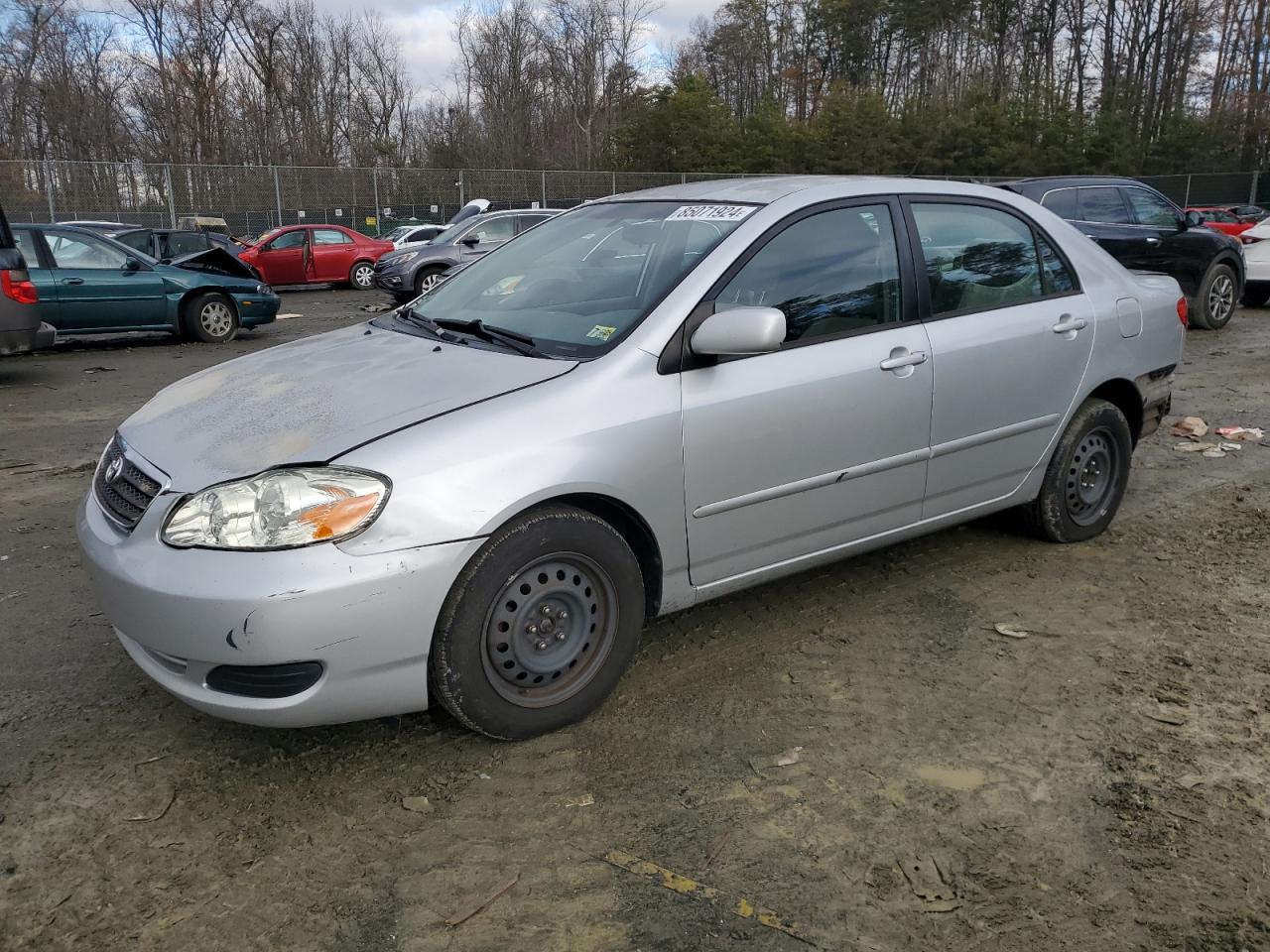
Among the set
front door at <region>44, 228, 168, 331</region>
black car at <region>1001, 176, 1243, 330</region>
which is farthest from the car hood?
black car at <region>1001, 176, 1243, 330</region>

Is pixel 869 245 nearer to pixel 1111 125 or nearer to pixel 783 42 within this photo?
pixel 1111 125

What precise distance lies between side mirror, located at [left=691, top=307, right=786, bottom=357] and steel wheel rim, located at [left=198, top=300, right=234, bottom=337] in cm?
1083

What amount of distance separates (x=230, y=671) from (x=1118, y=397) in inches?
→ 162

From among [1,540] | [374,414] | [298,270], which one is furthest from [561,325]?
[298,270]

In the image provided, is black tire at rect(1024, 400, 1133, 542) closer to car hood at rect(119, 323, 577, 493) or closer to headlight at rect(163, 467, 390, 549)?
car hood at rect(119, 323, 577, 493)

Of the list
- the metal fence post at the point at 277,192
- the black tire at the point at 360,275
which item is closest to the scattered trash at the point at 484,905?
the black tire at the point at 360,275

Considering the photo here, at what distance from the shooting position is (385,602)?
2615 mm

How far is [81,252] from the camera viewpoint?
37.3 ft

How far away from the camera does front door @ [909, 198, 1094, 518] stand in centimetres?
393

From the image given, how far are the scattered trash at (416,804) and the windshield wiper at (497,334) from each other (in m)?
1.41

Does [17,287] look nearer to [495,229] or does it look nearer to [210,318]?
[210,318]

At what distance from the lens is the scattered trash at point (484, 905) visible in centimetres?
230

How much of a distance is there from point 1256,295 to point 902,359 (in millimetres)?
13461

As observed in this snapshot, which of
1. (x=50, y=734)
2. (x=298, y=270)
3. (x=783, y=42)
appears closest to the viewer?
(x=50, y=734)
